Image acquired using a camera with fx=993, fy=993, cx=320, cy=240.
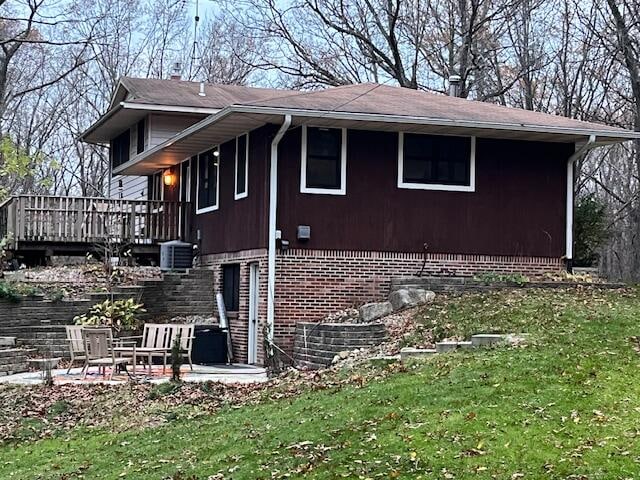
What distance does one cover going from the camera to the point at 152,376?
15.0 metres

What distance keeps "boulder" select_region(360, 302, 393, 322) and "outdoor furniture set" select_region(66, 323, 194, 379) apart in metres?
2.88

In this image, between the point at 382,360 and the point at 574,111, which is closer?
the point at 382,360

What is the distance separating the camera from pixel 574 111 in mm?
34125

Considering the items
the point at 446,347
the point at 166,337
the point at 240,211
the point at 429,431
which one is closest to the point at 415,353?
the point at 446,347

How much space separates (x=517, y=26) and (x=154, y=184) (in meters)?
14.3

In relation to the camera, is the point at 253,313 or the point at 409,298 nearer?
the point at 409,298

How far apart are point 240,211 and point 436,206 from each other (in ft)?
12.1

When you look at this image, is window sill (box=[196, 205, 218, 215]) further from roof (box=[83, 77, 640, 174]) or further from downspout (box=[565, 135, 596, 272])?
downspout (box=[565, 135, 596, 272])

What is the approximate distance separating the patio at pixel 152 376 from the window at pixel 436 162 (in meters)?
4.58

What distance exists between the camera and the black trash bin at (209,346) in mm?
17953

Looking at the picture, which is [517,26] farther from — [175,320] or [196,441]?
[196,441]

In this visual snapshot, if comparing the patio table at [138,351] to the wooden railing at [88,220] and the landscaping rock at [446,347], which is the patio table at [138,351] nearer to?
the landscaping rock at [446,347]

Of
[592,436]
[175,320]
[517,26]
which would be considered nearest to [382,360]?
[592,436]

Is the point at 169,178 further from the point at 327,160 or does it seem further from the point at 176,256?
the point at 327,160
